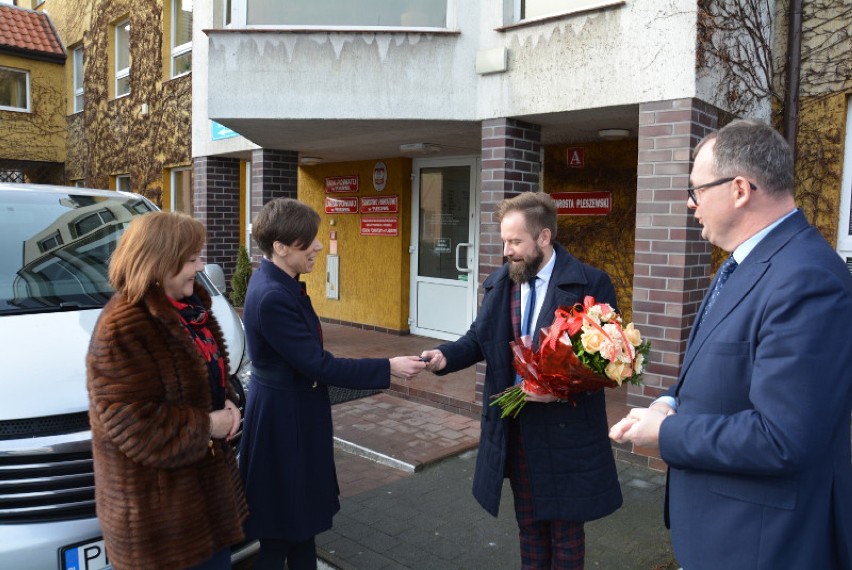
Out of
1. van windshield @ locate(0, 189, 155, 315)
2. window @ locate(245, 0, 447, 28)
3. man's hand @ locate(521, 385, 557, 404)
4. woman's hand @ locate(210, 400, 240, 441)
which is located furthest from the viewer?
window @ locate(245, 0, 447, 28)

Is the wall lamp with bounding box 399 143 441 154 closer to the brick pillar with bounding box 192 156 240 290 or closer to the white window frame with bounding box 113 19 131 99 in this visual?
the brick pillar with bounding box 192 156 240 290

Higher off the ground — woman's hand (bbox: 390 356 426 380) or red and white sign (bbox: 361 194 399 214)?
red and white sign (bbox: 361 194 399 214)

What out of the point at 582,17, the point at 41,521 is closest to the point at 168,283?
the point at 41,521

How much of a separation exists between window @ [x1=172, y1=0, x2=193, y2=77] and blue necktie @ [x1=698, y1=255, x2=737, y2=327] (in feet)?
37.1

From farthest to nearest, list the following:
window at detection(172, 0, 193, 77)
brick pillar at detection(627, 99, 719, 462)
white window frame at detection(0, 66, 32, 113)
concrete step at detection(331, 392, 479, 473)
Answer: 1. white window frame at detection(0, 66, 32, 113)
2. window at detection(172, 0, 193, 77)
3. concrete step at detection(331, 392, 479, 473)
4. brick pillar at detection(627, 99, 719, 462)

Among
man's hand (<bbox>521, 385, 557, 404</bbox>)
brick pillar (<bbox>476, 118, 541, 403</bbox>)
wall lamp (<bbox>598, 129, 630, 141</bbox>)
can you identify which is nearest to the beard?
man's hand (<bbox>521, 385, 557, 404</bbox>)

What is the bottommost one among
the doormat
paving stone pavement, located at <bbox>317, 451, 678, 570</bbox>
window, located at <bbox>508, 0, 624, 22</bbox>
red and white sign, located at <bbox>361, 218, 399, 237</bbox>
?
paving stone pavement, located at <bbox>317, 451, 678, 570</bbox>

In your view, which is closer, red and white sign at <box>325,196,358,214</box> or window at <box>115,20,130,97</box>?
red and white sign at <box>325,196,358,214</box>

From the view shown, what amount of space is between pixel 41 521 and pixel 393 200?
756cm

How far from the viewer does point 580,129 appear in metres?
6.84

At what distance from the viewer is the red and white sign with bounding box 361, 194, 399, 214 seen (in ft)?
32.5

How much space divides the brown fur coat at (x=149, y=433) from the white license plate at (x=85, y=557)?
18.6 inches

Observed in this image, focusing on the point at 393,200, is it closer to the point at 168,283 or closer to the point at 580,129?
the point at 580,129

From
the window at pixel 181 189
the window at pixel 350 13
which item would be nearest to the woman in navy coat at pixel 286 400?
the window at pixel 350 13
